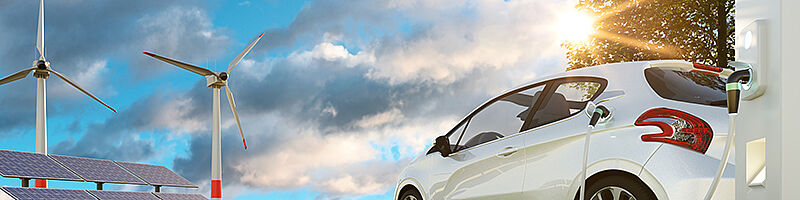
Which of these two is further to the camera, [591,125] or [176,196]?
[176,196]

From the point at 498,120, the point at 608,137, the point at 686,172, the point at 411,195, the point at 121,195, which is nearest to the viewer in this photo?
the point at 686,172

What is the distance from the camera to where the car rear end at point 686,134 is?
423 cm

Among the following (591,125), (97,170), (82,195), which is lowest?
(591,125)

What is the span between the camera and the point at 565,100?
18.1 feet

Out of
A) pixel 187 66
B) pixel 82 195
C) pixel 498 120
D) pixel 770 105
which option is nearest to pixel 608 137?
pixel 498 120

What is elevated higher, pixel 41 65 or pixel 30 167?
pixel 41 65

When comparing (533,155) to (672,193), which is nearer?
(672,193)

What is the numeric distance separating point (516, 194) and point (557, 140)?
1.94ft

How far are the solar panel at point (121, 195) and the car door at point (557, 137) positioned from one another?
1797 centimetres

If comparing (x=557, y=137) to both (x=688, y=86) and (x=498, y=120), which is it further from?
(x=498, y=120)

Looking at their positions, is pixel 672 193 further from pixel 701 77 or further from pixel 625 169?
pixel 701 77

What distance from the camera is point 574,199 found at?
5023 millimetres

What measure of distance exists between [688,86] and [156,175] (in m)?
23.0

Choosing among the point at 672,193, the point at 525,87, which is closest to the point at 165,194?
the point at 525,87
